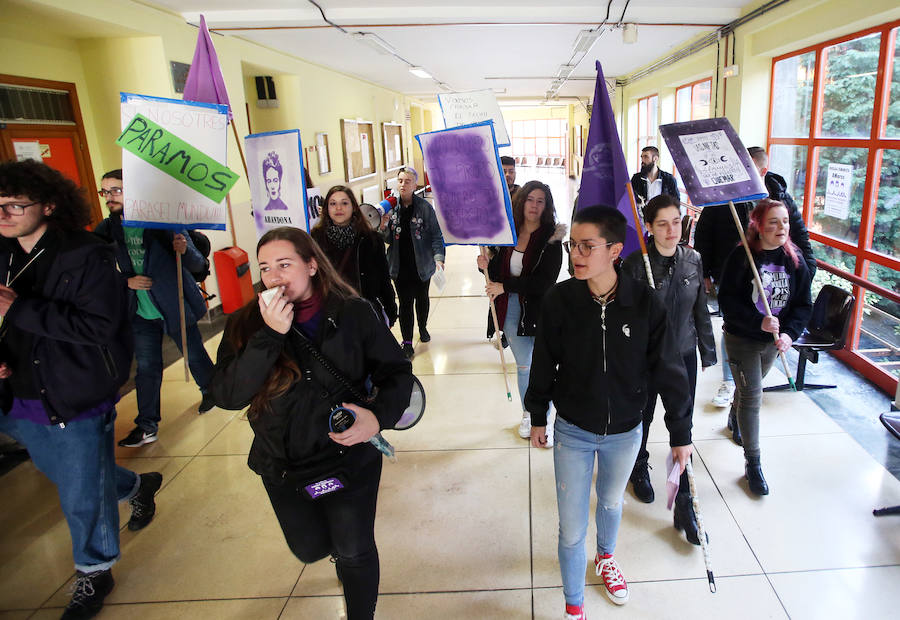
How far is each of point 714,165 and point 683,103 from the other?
8590mm

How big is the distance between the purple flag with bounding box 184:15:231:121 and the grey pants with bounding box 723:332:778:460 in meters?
3.40

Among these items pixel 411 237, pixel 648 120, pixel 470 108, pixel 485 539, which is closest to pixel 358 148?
pixel 648 120

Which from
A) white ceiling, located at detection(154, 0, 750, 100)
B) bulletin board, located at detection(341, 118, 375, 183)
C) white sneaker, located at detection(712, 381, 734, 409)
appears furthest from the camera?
bulletin board, located at detection(341, 118, 375, 183)

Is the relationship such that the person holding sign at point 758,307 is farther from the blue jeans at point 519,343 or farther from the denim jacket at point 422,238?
the denim jacket at point 422,238

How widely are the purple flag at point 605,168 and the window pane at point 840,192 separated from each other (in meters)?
3.53

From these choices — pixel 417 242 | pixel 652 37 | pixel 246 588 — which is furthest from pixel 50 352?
pixel 652 37

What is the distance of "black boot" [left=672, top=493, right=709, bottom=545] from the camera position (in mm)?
2633

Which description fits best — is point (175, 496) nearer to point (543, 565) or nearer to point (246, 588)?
point (246, 588)

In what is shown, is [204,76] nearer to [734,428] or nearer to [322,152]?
[734,428]

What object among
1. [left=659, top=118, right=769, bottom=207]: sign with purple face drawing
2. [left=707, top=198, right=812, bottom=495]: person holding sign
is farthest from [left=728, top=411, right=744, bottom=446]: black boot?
[left=659, top=118, right=769, bottom=207]: sign with purple face drawing

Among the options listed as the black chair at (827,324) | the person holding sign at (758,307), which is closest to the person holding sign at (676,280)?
the person holding sign at (758,307)

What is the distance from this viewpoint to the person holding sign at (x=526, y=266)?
128 inches

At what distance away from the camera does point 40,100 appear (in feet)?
16.6

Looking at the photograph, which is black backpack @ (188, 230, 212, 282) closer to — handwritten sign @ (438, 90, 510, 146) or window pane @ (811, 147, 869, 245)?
handwritten sign @ (438, 90, 510, 146)
